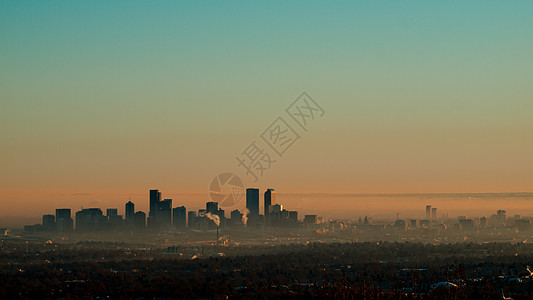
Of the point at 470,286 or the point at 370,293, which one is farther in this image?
the point at 470,286

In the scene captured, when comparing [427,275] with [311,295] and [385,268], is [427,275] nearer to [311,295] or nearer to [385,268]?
[385,268]

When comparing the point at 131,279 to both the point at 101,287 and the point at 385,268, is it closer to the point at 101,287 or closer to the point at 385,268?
the point at 101,287

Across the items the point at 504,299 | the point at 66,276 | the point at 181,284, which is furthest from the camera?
the point at 66,276

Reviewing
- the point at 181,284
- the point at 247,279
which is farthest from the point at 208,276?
the point at 181,284

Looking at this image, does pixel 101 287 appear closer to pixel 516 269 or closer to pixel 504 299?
pixel 504 299

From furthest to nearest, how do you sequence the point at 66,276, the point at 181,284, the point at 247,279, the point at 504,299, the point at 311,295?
the point at 66,276, the point at 247,279, the point at 181,284, the point at 311,295, the point at 504,299

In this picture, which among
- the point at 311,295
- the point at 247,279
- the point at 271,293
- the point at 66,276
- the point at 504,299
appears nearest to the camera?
the point at 504,299

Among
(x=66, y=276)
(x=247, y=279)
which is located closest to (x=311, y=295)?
(x=247, y=279)

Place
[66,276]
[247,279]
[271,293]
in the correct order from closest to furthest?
[271,293], [247,279], [66,276]

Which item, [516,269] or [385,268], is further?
[385,268]
